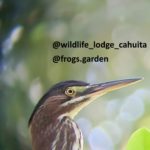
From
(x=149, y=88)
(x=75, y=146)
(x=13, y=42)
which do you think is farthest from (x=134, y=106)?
(x=13, y=42)

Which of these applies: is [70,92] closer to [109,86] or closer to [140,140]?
[109,86]

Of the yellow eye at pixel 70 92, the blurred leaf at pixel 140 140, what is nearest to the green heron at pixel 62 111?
the yellow eye at pixel 70 92

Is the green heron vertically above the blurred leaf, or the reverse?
the green heron

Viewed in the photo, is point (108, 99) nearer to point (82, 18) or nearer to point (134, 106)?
point (134, 106)

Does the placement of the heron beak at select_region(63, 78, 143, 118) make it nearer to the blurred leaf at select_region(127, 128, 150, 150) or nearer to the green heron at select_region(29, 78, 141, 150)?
the green heron at select_region(29, 78, 141, 150)

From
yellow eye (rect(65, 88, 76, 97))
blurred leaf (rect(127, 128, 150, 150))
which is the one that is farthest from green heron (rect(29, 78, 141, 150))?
blurred leaf (rect(127, 128, 150, 150))

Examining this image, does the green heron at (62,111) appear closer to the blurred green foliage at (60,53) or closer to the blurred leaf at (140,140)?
the blurred green foliage at (60,53)
